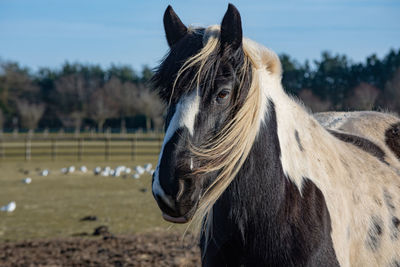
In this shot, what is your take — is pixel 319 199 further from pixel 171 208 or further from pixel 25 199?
pixel 25 199

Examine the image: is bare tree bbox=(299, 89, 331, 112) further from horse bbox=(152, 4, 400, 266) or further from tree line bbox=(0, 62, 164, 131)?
tree line bbox=(0, 62, 164, 131)

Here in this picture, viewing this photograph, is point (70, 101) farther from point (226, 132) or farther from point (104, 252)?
point (226, 132)

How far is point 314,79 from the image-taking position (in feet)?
25.3

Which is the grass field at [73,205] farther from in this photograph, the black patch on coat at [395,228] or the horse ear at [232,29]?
the horse ear at [232,29]

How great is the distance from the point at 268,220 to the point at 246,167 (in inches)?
10.6

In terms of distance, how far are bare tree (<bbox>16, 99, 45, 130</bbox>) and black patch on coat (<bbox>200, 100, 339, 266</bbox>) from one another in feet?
159

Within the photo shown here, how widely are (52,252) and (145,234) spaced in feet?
5.90

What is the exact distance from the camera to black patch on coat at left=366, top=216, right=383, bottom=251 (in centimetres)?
225

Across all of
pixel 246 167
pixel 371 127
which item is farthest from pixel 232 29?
pixel 371 127

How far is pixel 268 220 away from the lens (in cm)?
190

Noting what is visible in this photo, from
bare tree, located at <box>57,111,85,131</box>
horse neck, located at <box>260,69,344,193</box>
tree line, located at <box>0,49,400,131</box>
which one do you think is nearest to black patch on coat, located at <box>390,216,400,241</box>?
horse neck, located at <box>260,69,344,193</box>

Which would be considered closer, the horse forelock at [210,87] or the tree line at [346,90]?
the horse forelock at [210,87]

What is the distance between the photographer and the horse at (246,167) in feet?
5.66

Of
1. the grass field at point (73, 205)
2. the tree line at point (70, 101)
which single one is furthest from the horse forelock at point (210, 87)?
the tree line at point (70, 101)
